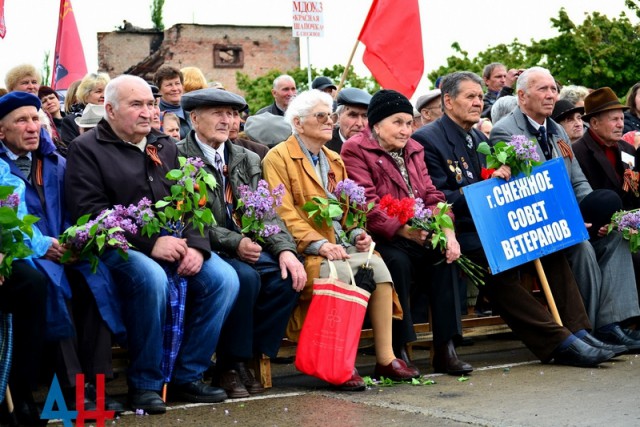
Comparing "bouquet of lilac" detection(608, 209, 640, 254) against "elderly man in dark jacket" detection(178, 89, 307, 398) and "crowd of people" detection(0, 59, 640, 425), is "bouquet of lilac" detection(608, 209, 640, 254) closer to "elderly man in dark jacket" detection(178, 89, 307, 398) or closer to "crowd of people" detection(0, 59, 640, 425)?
"crowd of people" detection(0, 59, 640, 425)

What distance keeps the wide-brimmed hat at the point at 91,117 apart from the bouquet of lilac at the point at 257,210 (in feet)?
6.60

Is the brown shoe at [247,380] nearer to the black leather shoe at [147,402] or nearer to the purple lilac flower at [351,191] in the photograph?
the black leather shoe at [147,402]

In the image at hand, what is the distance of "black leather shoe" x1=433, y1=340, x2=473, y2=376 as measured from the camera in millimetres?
7883

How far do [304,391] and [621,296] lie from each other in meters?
3.08

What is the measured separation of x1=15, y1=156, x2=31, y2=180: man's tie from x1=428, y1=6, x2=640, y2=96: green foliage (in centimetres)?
1655

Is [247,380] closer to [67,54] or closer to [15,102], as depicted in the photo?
[15,102]

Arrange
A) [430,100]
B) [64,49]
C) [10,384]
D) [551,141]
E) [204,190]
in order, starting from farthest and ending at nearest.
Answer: [64,49], [430,100], [551,141], [204,190], [10,384]

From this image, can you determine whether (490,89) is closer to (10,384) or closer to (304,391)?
(304,391)

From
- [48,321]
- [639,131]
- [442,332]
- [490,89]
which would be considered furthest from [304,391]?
[490,89]

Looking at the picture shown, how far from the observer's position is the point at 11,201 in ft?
20.6

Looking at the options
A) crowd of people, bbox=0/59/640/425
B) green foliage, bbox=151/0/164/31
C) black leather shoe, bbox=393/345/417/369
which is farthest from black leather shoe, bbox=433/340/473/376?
green foliage, bbox=151/0/164/31

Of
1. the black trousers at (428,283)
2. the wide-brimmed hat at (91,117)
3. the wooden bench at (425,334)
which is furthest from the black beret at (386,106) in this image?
the wide-brimmed hat at (91,117)

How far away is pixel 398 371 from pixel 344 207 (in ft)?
4.03

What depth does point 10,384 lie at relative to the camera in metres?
6.43
